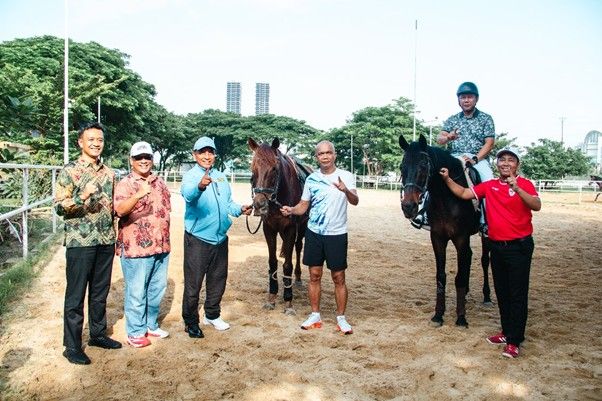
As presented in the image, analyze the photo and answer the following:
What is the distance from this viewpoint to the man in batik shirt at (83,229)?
3.24m

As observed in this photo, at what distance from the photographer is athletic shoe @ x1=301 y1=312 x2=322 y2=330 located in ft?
13.9

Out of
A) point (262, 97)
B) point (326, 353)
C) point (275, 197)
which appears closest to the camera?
point (326, 353)

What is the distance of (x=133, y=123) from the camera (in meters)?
28.3

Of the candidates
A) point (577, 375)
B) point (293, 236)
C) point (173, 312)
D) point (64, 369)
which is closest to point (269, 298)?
point (293, 236)

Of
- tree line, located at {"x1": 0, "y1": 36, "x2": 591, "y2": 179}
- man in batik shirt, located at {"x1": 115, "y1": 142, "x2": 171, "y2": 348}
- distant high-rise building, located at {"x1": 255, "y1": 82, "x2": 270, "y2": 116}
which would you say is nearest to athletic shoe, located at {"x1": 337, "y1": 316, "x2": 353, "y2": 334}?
man in batik shirt, located at {"x1": 115, "y1": 142, "x2": 171, "y2": 348}

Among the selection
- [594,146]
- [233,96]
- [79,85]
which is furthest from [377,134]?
[233,96]

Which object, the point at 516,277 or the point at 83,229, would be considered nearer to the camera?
the point at 83,229

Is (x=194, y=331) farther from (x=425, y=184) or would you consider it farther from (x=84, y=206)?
(x=425, y=184)

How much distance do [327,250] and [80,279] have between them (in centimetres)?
217

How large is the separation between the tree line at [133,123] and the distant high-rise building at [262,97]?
344 ft

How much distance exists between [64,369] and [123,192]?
1.49 metres

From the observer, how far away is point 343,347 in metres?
3.82

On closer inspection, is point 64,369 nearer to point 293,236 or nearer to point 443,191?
point 293,236

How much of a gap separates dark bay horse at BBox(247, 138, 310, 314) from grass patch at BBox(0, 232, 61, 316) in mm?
2968
